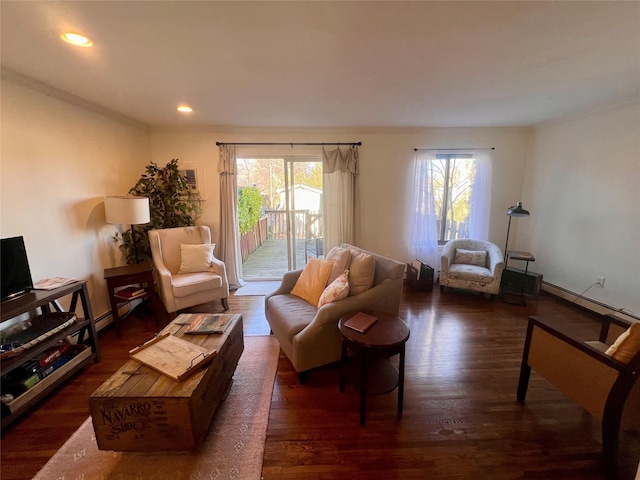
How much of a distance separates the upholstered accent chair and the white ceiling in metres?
1.87

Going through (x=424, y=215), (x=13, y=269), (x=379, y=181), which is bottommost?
(x=13, y=269)

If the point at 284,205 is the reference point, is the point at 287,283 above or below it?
below

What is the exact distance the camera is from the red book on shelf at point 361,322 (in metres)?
1.64

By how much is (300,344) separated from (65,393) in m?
1.79

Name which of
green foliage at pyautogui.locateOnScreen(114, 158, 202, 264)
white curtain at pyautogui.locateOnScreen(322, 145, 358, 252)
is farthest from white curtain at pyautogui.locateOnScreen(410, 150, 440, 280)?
green foliage at pyautogui.locateOnScreen(114, 158, 202, 264)

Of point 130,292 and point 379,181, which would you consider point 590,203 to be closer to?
point 379,181

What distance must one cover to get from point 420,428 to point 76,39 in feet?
10.4

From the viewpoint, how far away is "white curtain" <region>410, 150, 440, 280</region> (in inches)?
152

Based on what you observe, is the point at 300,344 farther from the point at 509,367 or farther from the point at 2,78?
the point at 2,78

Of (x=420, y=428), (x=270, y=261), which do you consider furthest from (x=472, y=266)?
(x=270, y=261)

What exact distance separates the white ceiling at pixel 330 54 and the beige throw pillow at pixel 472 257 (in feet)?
6.33

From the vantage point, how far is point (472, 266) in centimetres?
362

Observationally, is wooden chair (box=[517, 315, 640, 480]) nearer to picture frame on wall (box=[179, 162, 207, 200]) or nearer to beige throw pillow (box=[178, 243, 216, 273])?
beige throw pillow (box=[178, 243, 216, 273])

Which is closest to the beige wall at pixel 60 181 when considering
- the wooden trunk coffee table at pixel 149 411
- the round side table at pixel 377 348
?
the wooden trunk coffee table at pixel 149 411
